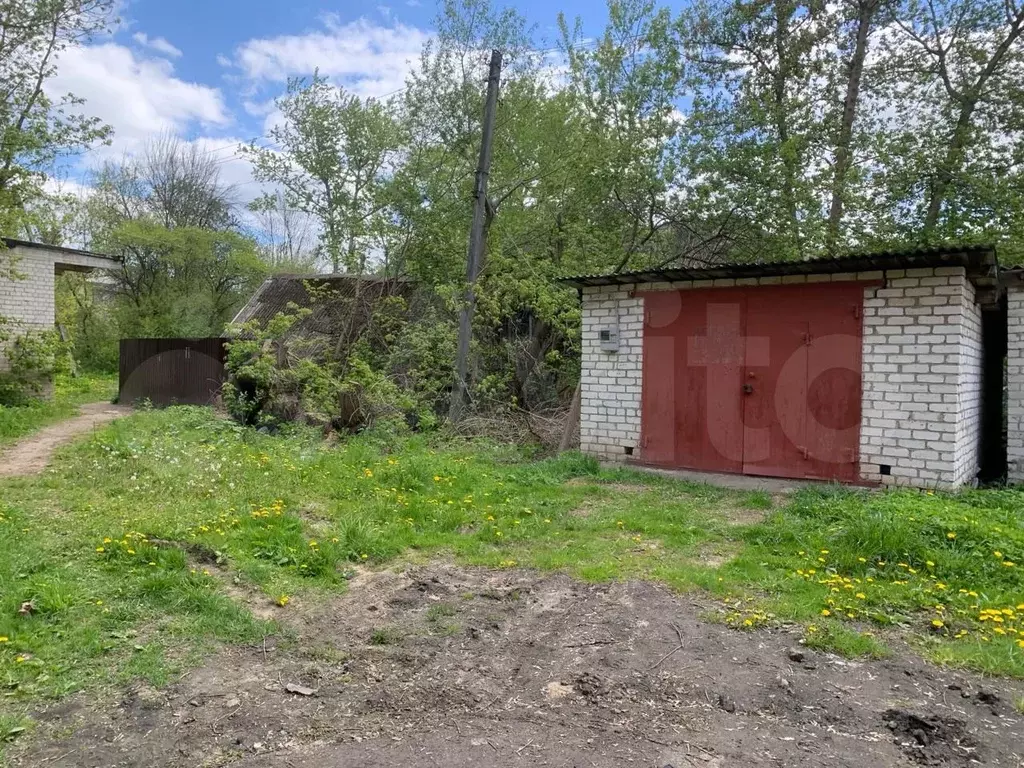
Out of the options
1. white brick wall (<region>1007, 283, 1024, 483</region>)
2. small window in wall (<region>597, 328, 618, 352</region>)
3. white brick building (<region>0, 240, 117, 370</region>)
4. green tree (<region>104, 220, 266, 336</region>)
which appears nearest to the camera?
white brick wall (<region>1007, 283, 1024, 483</region>)

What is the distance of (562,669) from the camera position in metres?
3.10

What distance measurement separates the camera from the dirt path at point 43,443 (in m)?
7.06

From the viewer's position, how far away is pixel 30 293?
12.5 meters

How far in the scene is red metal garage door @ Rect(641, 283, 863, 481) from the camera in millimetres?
6656

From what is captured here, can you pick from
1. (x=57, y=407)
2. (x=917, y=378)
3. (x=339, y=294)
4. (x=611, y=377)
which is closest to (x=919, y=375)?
(x=917, y=378)

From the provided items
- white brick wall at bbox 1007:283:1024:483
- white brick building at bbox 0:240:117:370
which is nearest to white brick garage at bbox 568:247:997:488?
white brick wall at bbox 1007:283:1024:483

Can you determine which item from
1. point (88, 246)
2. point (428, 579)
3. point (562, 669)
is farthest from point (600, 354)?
point (88, 246)

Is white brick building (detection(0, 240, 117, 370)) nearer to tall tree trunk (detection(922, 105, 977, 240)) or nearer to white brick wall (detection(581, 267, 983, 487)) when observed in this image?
white brick wall (detection(581, 267, 983, 487))

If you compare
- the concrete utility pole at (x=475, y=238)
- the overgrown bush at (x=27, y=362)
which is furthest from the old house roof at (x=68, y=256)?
the concrete utility pole at (x=475, y=238)

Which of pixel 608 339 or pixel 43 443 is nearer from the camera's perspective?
pixel 608 339

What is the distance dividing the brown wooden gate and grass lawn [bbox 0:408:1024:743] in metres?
7.03

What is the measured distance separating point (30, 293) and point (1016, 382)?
16026mm

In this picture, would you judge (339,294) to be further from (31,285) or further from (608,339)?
(608,339)

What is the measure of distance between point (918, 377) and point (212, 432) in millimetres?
9139
